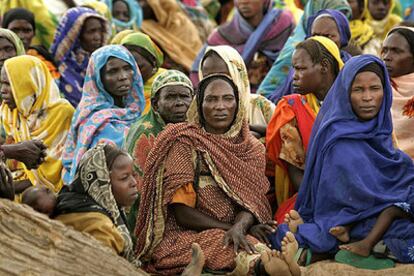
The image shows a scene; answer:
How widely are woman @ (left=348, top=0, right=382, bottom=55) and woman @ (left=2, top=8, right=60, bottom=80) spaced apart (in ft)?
8.81

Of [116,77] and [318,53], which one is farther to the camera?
[116,77]

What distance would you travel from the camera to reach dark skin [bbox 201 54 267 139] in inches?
368

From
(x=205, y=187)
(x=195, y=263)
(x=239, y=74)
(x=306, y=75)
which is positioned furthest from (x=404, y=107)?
(x=195, y=263)

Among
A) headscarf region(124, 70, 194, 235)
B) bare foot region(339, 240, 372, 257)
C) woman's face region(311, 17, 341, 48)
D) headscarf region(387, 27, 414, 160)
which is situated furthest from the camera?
woman's face region(311, 17, 341, 48)

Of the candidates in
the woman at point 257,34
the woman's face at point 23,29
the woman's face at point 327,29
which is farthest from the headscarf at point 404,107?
the woman's face at point 23,29

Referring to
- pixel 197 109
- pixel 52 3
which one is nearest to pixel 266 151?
pixel 197 109

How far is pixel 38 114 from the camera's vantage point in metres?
9.96

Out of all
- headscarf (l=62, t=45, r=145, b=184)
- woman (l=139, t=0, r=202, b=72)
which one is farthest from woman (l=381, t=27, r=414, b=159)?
woman (l=139, t=0, r=202, b=72)

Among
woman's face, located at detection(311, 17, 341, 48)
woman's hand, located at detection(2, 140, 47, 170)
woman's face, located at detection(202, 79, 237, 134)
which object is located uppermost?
woman's face, located at detection(311, 17, 341, 48)

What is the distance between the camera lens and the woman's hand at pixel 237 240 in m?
8.28

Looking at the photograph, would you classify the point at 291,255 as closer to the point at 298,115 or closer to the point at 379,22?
the point at 298,115

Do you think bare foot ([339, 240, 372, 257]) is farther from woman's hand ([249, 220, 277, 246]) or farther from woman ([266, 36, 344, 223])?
woman ([266, 36, 344, 223])

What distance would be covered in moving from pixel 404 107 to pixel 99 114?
6.80 ft

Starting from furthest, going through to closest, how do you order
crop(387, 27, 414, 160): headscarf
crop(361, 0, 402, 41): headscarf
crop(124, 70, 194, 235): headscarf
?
1. crop(361, 0, 402, 41): headscarf
2. crop(387, 27, 414, 160): headscarf
3. crop(124, 70, 194, 235): headscarf
